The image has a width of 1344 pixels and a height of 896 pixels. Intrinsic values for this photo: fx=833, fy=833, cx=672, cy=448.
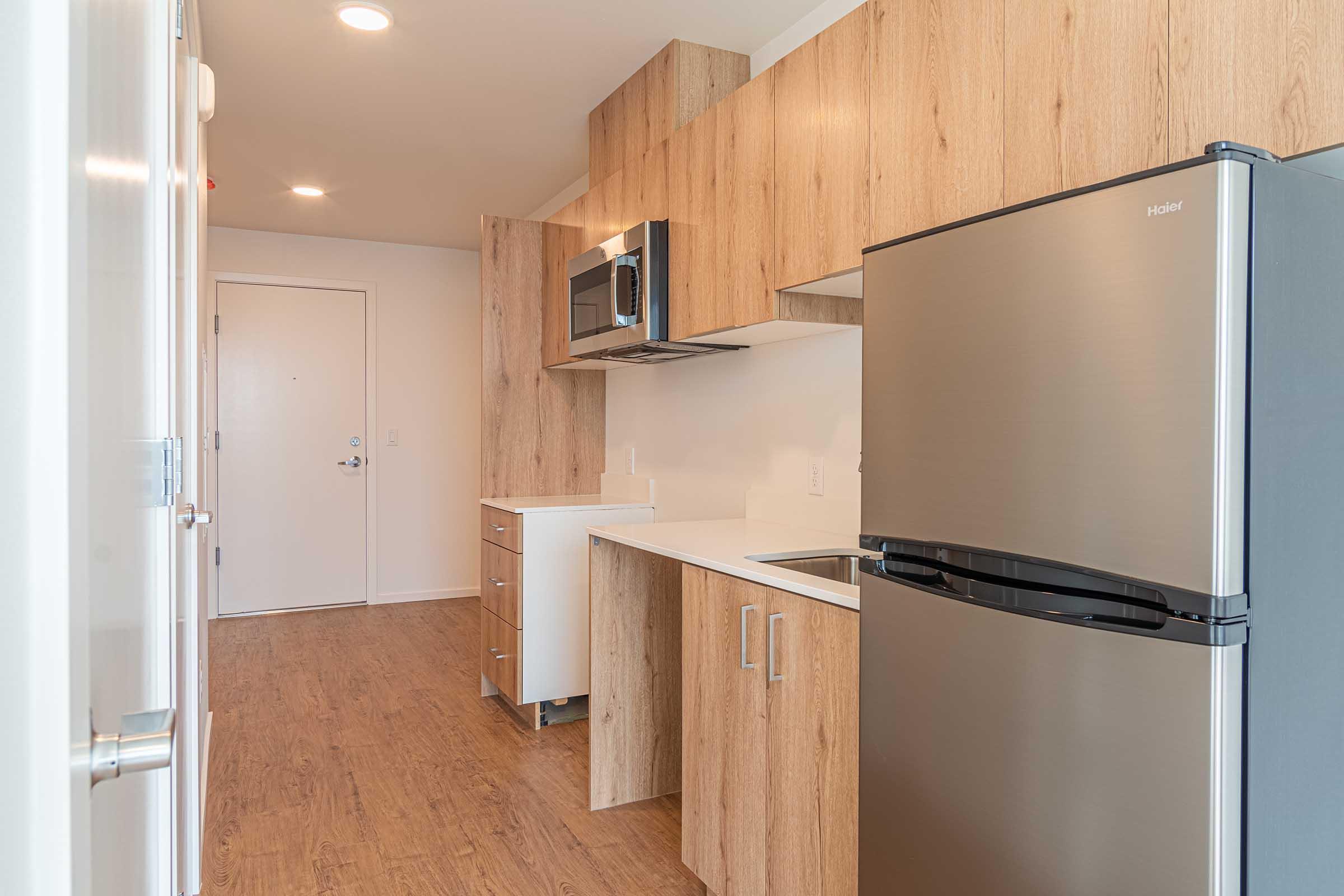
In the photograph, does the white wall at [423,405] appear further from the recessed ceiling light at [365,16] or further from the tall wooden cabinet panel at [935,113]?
the tall wooden cabinet panel at [935,113]

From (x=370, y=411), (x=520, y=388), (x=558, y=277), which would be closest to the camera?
(x=558, y=277)

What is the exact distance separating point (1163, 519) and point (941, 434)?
0.35 meters

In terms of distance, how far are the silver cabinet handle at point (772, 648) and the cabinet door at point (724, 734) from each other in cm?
3

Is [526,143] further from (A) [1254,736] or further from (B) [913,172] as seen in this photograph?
(A) [1254,736]

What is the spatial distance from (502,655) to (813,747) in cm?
210

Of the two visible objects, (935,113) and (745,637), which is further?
(745,637)

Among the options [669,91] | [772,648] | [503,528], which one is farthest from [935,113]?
[503,528]

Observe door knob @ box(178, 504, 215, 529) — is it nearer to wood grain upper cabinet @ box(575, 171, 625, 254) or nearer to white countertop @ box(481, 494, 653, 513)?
white countertop @ box(481, 494, 653, 513)

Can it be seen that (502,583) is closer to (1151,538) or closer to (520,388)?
(520,388)

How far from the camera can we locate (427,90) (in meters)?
3.11

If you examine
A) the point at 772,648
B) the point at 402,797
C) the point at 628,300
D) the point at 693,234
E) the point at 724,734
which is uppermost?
the point at 693,234

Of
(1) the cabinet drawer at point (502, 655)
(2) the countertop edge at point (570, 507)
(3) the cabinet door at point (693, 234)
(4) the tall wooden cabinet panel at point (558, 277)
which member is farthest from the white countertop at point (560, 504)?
(3) the cabinet door at point (693, 234)

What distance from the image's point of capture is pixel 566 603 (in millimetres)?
3354

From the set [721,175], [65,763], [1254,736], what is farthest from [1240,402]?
→ [721,175]
